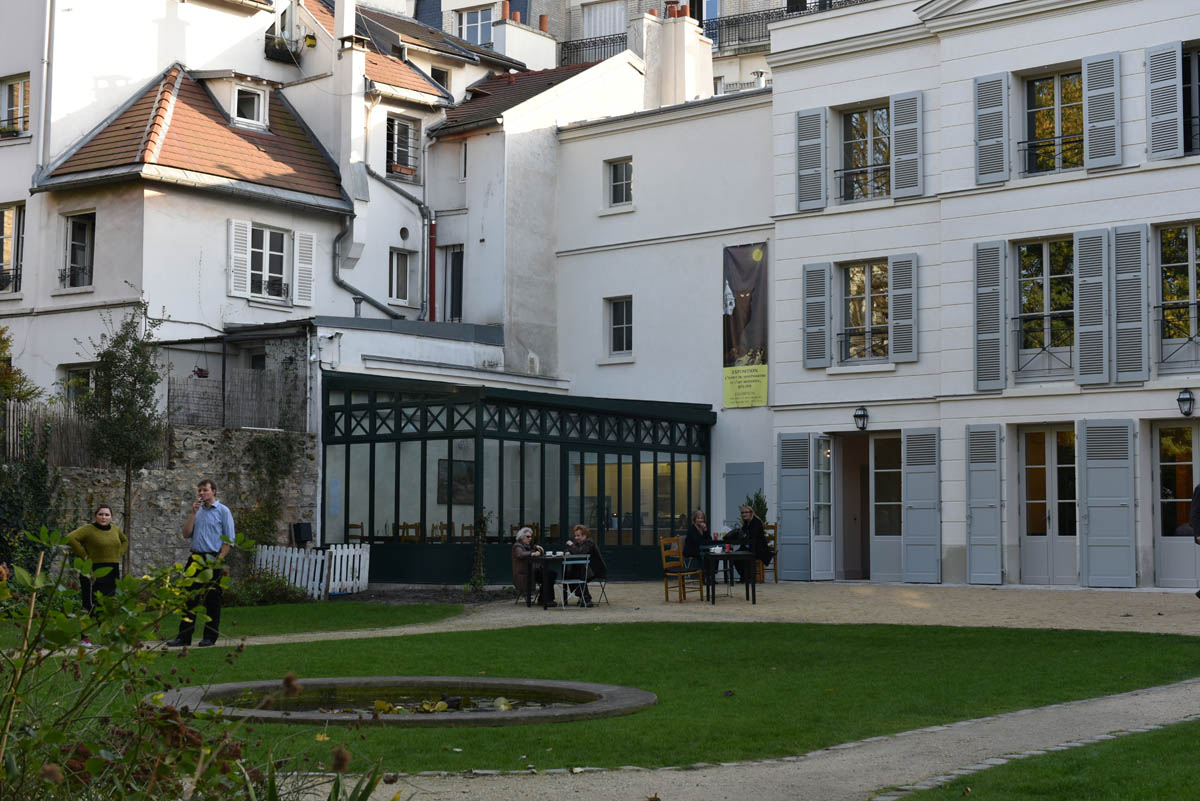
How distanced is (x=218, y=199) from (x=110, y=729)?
78.9 ft

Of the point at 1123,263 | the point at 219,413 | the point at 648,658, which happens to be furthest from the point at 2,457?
the point at 1123,263

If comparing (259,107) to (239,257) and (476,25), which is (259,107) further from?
(476,25)

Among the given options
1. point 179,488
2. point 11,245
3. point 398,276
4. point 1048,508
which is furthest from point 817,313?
point 11,245

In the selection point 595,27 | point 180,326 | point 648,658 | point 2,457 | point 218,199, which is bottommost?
point 648,658

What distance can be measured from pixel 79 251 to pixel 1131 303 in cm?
1849

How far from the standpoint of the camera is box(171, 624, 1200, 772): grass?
8719 millimetres

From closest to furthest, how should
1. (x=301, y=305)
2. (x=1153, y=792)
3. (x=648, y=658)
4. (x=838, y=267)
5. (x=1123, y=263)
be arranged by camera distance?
(x=1153, y=792), (x=648, y=658), (x=1123, y=263), (x=838, y=267), (x=301, y=305)

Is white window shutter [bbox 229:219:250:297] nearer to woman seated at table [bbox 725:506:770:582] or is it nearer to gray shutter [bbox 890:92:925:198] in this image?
woman seated at table [bbox 725:506:770:582]

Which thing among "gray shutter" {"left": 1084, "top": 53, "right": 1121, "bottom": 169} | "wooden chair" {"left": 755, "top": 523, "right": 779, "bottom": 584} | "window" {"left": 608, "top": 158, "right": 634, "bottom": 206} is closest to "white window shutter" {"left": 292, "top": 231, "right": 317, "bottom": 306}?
"window" {"left": 608, "top": 158, "right": 634, "bottom": 206}

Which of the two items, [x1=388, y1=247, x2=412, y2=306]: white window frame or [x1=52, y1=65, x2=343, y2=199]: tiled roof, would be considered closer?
Result: [x1=52, y1=65, x2=343, y2=199]: tiled roof

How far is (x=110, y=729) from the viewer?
5.86m

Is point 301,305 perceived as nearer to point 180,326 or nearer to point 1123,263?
point 180,326

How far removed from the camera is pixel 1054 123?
2506 cm

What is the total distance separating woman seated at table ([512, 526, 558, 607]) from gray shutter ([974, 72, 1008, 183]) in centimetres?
1000
